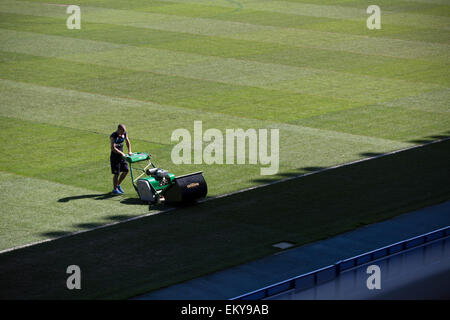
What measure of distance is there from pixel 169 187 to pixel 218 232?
6.37 feet

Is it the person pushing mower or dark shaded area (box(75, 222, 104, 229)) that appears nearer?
dark shaded area (box(75, 222, 104, 229))

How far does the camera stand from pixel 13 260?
48.0 feet

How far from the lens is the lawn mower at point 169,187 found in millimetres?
17266

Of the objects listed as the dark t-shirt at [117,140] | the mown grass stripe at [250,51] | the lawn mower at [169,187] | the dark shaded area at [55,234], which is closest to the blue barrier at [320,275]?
the dark shaded area at [55,234]

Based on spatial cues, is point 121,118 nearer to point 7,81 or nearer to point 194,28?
point 7,81

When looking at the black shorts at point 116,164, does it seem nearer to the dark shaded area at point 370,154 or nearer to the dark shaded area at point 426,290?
the dark shaded area at point 370,154

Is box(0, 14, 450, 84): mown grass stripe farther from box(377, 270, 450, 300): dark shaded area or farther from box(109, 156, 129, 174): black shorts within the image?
box(377, 270, 450, 300): dark shaded area

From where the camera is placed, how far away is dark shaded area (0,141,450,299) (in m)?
13.8

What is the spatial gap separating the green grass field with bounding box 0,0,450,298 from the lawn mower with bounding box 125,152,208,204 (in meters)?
0.44

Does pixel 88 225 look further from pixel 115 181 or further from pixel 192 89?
pixel 192 89

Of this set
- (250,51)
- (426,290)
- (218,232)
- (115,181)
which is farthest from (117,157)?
(250,51)

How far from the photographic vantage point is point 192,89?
94.6 ft

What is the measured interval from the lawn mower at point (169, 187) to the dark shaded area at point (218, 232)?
34 cm

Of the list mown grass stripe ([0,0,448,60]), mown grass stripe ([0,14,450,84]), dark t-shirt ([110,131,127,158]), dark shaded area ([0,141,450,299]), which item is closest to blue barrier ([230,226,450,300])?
dark shaded area ([0,141,450,299])
